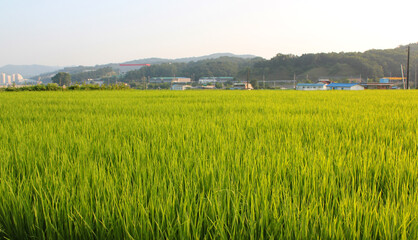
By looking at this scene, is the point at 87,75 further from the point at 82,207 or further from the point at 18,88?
the point at 82,207

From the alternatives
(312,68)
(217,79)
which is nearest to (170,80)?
(217,79)

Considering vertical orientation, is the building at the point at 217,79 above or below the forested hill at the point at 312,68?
below

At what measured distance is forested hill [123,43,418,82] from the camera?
59312mm

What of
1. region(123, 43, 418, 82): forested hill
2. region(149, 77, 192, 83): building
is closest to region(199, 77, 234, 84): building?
region(123, 43, 418, 82): forested hill

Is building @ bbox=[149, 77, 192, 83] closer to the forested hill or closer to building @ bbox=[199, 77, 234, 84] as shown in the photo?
the forested hill

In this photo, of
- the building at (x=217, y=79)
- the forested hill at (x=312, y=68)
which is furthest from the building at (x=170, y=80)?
the building at (x=217, y=79)

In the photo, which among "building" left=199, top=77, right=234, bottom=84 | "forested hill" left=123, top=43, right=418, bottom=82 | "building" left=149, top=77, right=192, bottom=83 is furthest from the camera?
"building" left=199, top=77, right=234, bottom=84

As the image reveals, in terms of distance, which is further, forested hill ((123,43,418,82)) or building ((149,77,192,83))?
building ((149,77,192,83))

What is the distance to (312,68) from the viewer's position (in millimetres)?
67875

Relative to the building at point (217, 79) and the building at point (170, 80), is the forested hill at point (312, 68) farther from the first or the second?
the building at point (170, 80)

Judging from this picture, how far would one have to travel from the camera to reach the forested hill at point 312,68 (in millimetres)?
59312

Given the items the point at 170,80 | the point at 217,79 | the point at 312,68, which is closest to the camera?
the point at 170,80

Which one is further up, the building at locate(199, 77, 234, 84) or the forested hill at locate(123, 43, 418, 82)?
the forested hill at locate(123, 43, 418, 82)

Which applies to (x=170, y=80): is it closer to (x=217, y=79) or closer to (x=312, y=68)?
(x=217, y=79)
